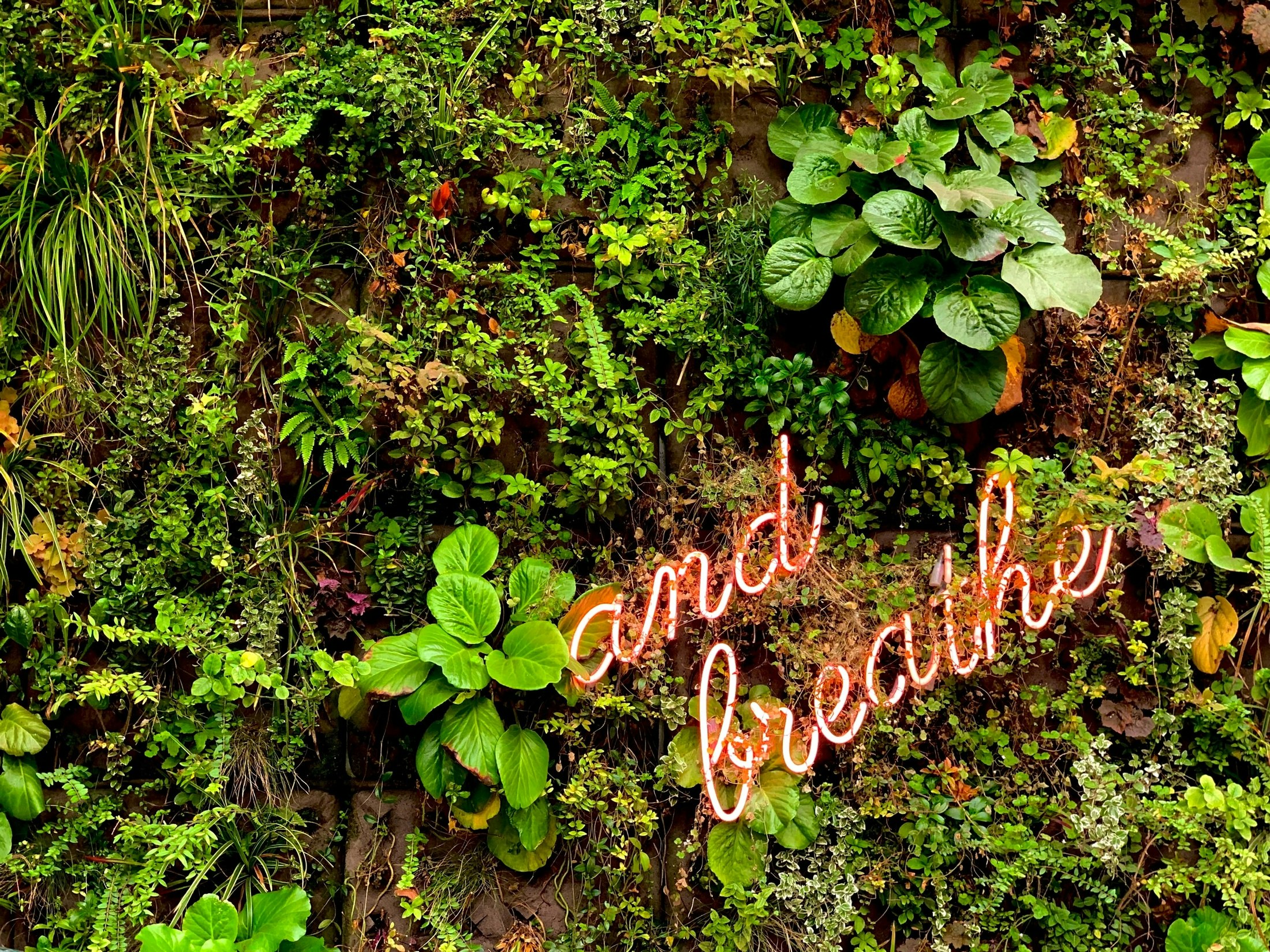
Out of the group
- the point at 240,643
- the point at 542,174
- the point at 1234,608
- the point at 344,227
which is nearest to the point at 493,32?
the point at 542,174

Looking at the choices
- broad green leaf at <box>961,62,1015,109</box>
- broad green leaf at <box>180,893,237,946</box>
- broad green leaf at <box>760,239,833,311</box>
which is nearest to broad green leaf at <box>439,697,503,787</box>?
broad green leaf at <box>180,893,237,946</box>

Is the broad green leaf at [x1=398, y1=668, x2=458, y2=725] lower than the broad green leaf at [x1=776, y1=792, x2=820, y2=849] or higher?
higher

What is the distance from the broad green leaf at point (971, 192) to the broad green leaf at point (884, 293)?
0.22 metres

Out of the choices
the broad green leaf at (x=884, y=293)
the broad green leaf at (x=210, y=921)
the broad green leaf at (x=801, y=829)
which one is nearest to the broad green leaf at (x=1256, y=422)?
the broad green leaf at (x=884, y=293)

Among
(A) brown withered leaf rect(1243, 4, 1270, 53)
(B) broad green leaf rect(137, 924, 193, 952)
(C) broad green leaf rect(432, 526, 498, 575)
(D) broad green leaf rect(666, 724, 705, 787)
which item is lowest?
(B) broad green leaf rect(137, 924, 193, 952)

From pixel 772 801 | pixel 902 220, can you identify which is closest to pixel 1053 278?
pixel 902 220

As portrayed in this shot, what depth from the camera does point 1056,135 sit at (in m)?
3.22

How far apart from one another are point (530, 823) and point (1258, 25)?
3.56m

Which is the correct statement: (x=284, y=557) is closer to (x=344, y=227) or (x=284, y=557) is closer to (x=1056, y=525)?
(x=344, y=227)

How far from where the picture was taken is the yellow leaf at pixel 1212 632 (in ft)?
10.2

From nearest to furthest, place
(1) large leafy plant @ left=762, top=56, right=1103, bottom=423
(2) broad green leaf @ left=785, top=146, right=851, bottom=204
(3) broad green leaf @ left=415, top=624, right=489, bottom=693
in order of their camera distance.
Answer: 1. (3) broad green leaf @ left=415, top=624, right=489, bottom=693
2. (1) large leafy plant @ left=762, top=56, right=1103, bottom=423
3. (2) broad green leaf @ left=785, top=146, right=851, bottom=204

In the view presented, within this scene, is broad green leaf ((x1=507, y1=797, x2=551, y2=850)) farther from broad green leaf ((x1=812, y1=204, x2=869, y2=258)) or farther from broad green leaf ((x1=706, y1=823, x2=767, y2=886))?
broad green leaf ((x1=812, y1=204, x2=869, y2=258))

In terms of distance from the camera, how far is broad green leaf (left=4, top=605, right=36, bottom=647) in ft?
9.73

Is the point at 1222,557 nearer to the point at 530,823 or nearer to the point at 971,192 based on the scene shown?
the point at 971,192
